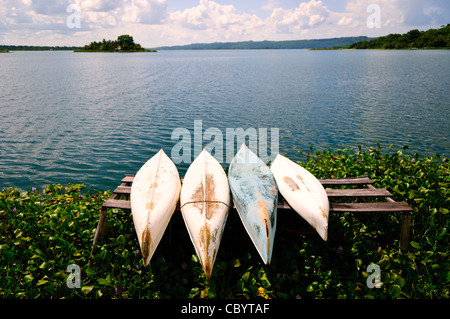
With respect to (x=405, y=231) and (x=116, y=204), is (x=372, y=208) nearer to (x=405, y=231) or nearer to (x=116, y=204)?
(x=405, y=231)

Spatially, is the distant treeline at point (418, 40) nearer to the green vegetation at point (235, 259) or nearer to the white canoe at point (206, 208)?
the green vegetation at point (235, 259)

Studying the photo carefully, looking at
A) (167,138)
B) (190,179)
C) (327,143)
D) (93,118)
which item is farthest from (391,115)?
(93,118)

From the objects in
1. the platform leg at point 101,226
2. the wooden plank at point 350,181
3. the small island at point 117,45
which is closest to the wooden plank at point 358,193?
the wooden plank at point 350,181

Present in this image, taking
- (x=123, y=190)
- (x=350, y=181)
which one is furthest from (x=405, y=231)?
(x=123, y=190)

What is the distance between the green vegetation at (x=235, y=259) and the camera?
4.16 metres

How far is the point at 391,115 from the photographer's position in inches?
742

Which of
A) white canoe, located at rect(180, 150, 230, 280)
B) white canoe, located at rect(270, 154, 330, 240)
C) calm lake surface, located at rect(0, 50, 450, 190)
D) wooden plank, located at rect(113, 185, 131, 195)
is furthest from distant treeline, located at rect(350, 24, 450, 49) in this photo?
wooden plank, located at rect(113, 185, 131, 195)

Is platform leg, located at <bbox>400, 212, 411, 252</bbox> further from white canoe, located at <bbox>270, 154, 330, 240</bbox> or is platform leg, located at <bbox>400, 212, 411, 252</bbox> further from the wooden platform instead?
white canoe, located at <bbox>270, 154, 330, 240</bbox>

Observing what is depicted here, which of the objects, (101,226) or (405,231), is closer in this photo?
(405,231)

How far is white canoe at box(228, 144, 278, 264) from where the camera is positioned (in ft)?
14.7

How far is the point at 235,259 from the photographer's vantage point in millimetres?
4602

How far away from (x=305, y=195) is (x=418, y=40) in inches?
6819

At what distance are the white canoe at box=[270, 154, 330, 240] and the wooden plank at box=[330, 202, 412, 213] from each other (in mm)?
210
